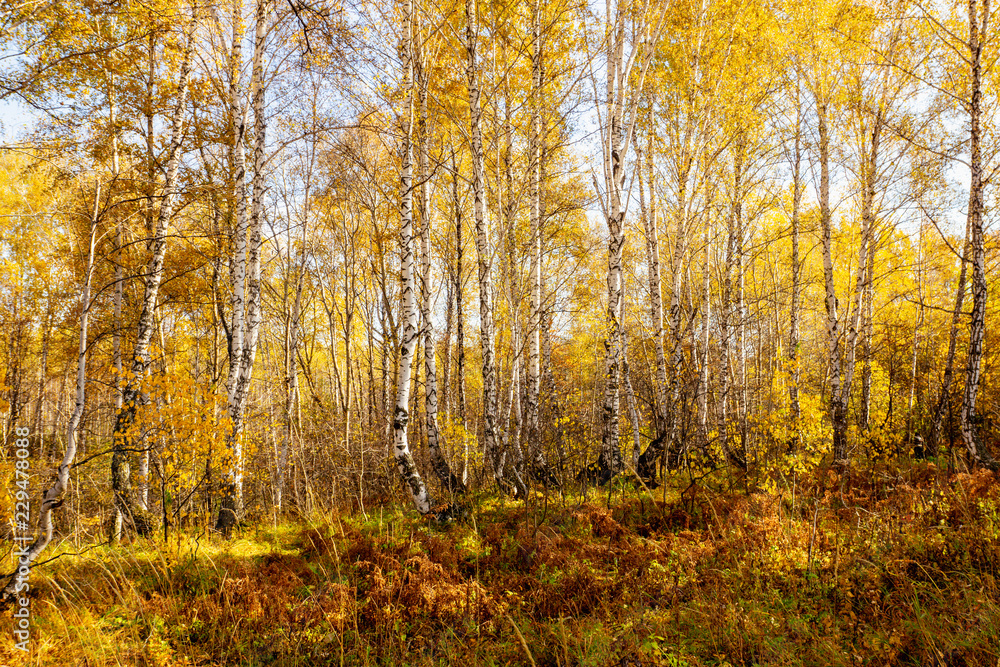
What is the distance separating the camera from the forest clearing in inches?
148

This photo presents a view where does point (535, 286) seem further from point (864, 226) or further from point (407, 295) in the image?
point (864, 226)

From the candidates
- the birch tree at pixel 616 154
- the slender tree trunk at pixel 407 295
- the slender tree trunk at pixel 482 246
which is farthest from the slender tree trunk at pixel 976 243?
the slender tree trunk at pixel 407 295

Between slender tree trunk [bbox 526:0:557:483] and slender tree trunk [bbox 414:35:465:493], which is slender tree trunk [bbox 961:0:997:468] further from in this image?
slender tree trunk [bbox 414:35:465:493]

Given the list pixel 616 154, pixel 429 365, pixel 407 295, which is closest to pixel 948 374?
pixel 616 154

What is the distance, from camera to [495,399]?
7.29 m

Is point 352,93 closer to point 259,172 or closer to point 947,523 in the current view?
point 259,172

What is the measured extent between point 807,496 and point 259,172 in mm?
9594

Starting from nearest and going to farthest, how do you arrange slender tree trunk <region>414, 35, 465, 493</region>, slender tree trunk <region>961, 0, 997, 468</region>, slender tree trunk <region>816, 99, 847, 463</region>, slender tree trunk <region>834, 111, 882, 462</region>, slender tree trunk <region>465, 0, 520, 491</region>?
slender tree trunk <region>961, 0, 997, 468</region> < slender tree trunk <region>414, 35, 465, 493</region> < slender tree trunk <region>465, 0, 520, 491</region> < slender tree trunk <region>816, 99, 847, 463</region> < slender tree trunk <region>834, 111, 882, 462</region>

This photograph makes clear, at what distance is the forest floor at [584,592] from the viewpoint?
329 cm

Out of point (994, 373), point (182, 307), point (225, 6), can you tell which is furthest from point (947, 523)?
point (182, 307)

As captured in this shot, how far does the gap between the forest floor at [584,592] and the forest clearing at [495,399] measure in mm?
37

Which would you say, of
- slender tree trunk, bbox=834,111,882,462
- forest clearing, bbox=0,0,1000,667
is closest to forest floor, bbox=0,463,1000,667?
forest clearing, bbox=0,0,1000,667

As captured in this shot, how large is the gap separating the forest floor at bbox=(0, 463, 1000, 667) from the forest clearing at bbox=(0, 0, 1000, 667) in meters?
0.04

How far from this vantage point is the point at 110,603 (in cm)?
424
